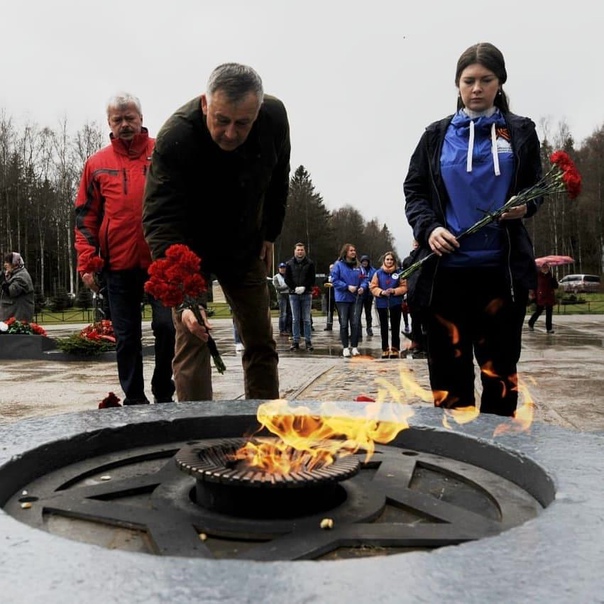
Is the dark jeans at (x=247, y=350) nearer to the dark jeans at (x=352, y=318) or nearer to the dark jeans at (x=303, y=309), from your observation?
the dark jeans at (x=352, y=318)

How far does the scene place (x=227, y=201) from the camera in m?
3.14

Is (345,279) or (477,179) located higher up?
(477,179)

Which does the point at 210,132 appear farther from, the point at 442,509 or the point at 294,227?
the point at 294,227

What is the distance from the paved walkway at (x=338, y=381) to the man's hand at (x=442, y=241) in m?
0.69

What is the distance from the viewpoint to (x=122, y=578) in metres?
1.07

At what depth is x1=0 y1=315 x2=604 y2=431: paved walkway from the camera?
4.73 metres

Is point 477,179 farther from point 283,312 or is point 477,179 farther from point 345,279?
point 283,312

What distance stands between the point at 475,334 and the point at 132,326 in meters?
2.26

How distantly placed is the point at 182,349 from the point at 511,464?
196 cm

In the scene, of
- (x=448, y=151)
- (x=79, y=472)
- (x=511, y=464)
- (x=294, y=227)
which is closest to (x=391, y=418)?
(x=511, y=464)

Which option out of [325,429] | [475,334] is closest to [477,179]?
[475,334]

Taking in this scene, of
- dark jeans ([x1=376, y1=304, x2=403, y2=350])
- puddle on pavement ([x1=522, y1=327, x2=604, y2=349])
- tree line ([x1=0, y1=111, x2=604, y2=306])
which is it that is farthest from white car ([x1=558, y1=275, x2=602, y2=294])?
dark jeans ([x1=376, y1=304, x2=403, y2=350])

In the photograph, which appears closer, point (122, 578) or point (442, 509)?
point (122, 578)

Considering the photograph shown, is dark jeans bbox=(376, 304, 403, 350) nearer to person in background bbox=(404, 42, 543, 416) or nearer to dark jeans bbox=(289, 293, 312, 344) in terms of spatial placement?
dark jeans bbox=(289, 293, 312, 344)
